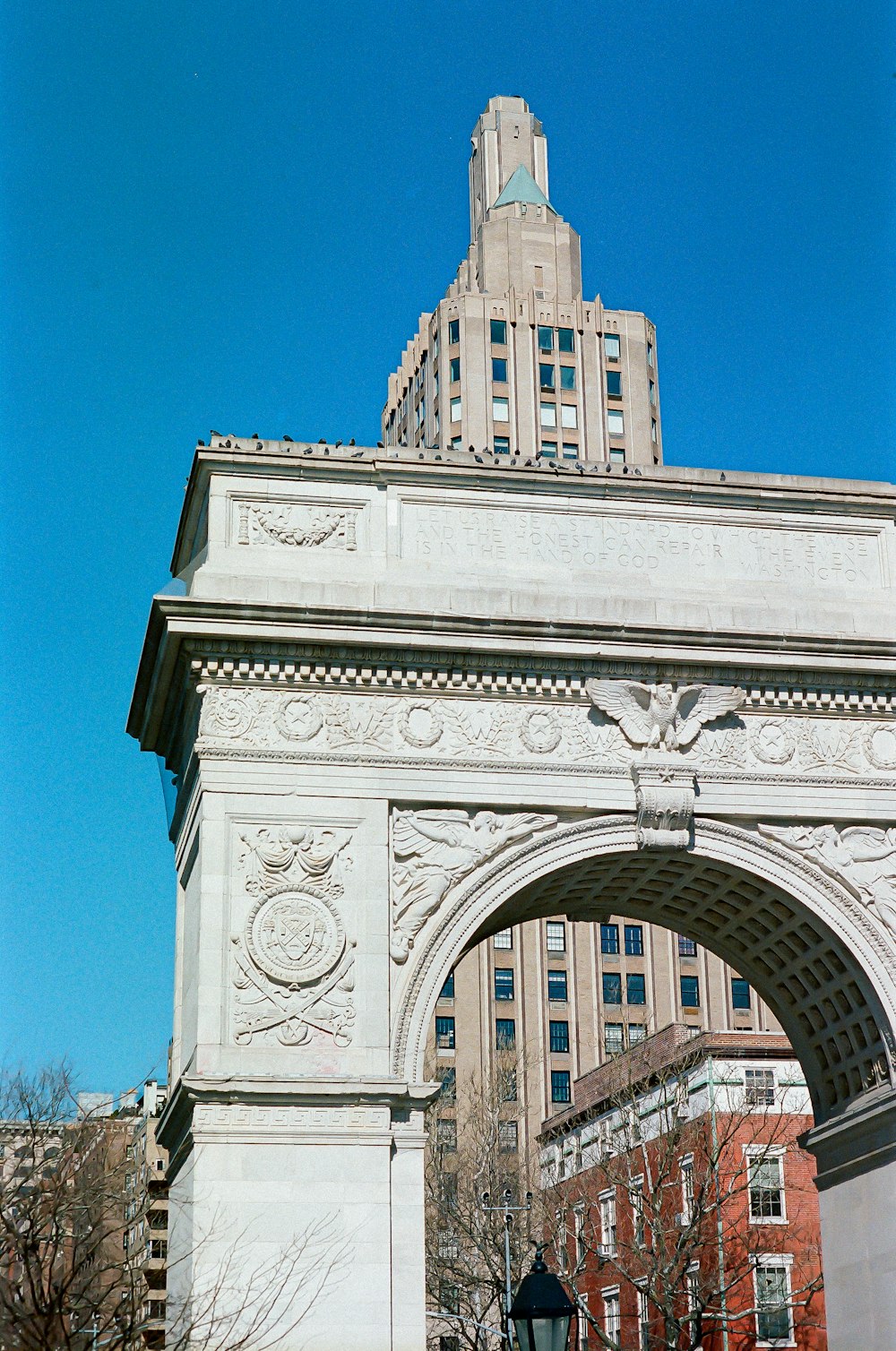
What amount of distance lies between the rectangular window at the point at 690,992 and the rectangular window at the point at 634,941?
206 cm

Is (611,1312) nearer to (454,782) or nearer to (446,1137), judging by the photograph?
(446,1137)

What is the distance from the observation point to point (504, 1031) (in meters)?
75.8

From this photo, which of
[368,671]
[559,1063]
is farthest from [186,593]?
[559,1063]

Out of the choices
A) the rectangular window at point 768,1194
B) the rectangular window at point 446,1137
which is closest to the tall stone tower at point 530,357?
the rectangular window at point 446,1137

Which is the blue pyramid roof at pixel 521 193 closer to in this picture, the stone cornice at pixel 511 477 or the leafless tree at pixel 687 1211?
the leafless tree at pixel 687 1211

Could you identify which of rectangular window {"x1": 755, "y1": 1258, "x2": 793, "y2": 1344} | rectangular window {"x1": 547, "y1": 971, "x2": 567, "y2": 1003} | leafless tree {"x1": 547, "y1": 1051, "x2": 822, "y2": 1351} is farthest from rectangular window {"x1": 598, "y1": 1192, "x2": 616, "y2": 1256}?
rectangular window {"x1": 547, "y1": 971, "x2": 567, "y2": 1003}

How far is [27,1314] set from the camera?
17734 millimetres

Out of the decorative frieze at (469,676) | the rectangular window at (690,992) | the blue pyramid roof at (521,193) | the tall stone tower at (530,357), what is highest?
the blue pyramid roof at (521,193)

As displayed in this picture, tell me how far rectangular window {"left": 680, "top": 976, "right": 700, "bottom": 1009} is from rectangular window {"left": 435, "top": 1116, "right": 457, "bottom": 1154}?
17603 millimetres

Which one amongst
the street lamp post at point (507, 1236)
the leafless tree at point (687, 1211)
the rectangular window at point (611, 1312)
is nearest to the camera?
the street lamp post at point (507, 1236)

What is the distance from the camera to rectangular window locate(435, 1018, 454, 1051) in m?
74.6

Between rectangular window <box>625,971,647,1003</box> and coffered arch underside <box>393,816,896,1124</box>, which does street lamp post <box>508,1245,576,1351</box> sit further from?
rectangular window <box>625,971,647,1003</box>

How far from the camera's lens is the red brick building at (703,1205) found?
41.6 metres

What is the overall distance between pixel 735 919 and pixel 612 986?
5085 centimetres
